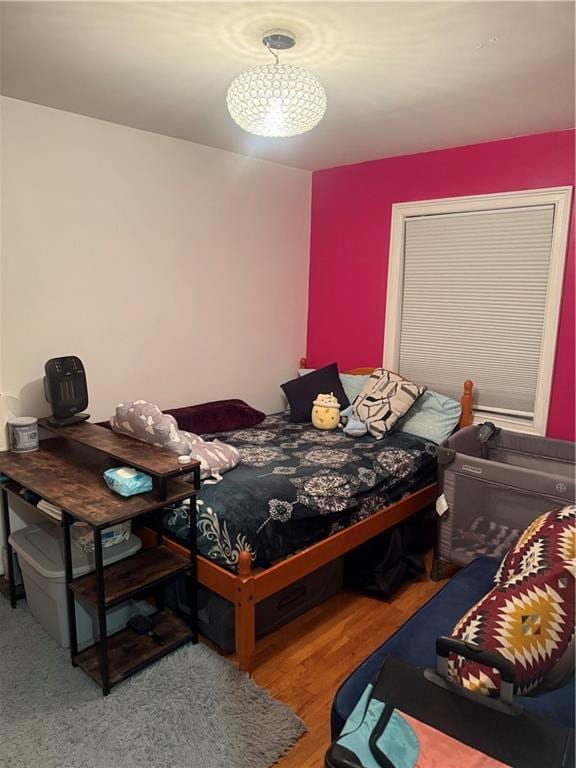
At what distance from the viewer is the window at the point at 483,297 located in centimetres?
303

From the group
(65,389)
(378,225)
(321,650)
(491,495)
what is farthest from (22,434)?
(378,225)

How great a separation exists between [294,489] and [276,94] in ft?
5.21

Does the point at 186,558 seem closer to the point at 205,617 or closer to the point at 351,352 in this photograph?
the point at 205,617

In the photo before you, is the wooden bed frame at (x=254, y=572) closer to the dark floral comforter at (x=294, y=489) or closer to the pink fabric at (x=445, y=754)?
the dark floral comforter at (x=294, y=489)

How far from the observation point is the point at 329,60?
1987 millimetres

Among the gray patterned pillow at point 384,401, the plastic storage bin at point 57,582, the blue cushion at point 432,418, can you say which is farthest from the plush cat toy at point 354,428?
the plastic storage bin at point 57,582

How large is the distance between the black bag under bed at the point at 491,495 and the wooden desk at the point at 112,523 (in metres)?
1.31

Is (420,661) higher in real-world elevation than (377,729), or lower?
lower

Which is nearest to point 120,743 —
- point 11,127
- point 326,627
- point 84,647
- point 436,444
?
point 84,647

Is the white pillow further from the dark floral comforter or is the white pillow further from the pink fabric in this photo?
the pink fabric

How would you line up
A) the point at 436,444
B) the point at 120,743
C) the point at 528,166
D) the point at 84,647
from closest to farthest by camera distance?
the point at 120,743 < the point at 84,647 < the point at 528,166 < the point at 436,444

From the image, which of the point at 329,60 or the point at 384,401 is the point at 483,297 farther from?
the point at 329,60

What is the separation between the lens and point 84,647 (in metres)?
2.21

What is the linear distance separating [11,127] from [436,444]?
2.82 meters
